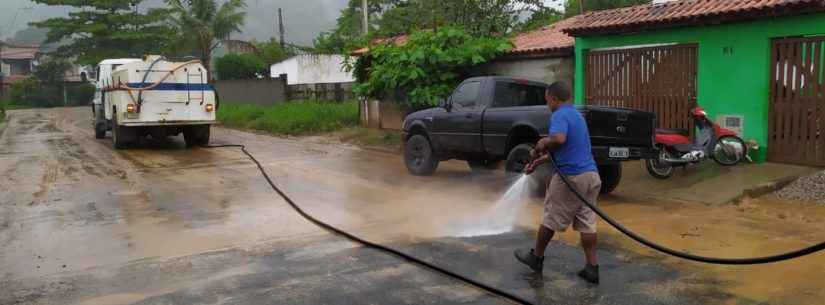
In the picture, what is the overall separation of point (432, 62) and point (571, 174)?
10.2m

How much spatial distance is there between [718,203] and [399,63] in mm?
8661

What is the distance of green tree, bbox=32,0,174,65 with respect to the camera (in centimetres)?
5028

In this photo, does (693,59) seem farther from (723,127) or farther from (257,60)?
(257,60)

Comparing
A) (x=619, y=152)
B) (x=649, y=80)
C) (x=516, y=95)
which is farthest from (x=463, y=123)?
(x=649, y=80)

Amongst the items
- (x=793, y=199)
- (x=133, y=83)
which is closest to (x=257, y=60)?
(x=133, y=83)

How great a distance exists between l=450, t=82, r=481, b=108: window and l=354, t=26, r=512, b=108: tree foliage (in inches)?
151

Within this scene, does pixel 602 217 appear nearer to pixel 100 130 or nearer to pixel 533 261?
pixel 533 261

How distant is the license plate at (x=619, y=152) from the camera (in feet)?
27.9

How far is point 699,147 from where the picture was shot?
989 centimetres

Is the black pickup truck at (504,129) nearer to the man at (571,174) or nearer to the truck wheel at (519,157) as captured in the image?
the truck wheel at (519,157)

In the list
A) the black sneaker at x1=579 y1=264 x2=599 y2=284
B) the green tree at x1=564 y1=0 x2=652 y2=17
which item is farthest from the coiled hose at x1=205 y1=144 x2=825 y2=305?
the green tree at x1=564 y1=0 x2=652 y2=17

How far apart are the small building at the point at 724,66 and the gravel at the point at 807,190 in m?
1.14

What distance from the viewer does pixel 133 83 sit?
1582 centimetres

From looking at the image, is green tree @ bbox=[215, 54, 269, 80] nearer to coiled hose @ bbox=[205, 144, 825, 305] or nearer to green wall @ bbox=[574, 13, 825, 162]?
green wall @ bbox=[574, 13, 825, 162]
